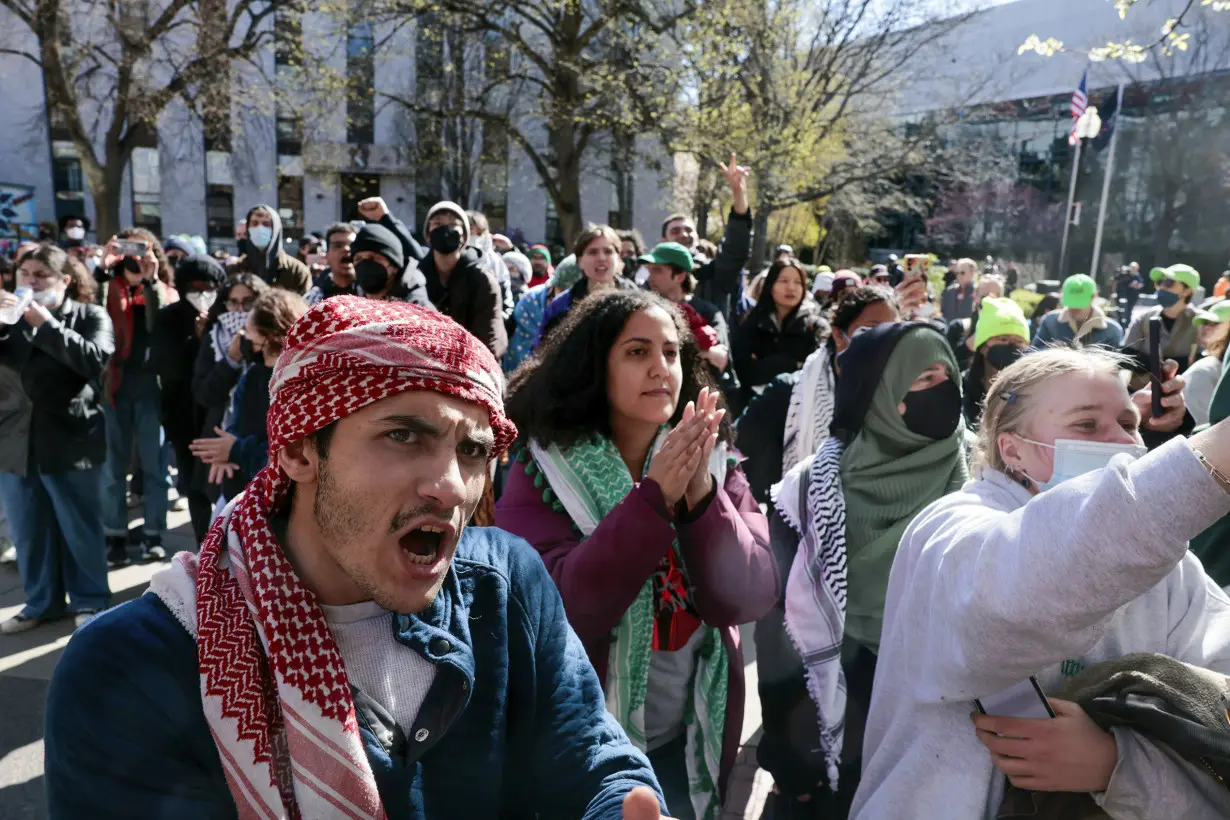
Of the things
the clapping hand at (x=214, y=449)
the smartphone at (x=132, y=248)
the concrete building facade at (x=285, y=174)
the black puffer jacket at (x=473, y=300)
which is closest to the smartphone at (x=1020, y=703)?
the clapping hand at (x=214, y=449)

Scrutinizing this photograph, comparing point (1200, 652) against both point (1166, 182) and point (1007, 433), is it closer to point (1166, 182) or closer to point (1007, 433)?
point (1007, 433)

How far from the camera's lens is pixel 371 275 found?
4.79 m

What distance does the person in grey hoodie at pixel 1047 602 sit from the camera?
3.88 feet

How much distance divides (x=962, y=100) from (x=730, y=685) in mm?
26387

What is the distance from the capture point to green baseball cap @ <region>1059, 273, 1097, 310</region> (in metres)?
6.79

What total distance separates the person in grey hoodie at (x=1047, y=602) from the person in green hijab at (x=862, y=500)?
0.64m

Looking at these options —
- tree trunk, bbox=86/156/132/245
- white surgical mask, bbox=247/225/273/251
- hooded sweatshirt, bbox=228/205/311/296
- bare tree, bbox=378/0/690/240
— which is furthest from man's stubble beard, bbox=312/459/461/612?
tree trunk, bbox=86/156/132/245

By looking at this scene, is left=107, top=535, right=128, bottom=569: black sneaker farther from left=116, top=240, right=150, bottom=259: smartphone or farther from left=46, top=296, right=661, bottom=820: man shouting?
left=46, top=296, right=661, bottom=820: man shouting

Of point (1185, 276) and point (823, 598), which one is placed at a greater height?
point (1185, 276)

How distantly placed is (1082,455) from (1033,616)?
22.6 inches

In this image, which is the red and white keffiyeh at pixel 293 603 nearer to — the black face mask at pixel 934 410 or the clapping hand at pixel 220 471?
the black face mask at pixel 934 410

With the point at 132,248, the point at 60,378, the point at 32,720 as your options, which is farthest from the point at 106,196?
the point at 32,720

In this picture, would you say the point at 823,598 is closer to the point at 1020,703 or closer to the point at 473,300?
the point at 1020,703

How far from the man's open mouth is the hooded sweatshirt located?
17.8ft
